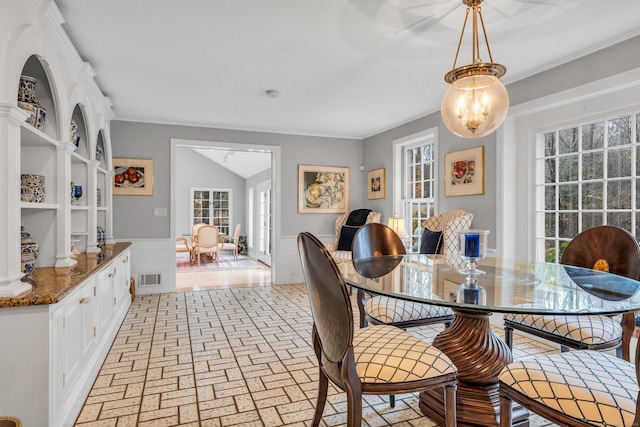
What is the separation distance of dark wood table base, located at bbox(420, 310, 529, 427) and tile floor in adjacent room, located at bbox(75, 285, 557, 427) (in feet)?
0.56

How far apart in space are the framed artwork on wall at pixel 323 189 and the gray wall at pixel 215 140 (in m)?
0.09

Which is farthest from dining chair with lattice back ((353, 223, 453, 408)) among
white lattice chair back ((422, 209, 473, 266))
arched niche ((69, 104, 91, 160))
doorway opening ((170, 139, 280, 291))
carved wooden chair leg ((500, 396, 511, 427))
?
doorway opening ((170, 139, 280, 291))

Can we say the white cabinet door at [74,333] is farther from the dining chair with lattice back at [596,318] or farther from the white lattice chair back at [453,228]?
the white lattice chair back at [453,228]

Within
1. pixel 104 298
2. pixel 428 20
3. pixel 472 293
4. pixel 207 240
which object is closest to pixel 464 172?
pixel 428 20

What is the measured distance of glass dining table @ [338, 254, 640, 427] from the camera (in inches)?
54.7

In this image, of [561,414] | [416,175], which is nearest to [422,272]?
[561,414]

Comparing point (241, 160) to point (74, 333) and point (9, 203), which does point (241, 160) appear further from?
point (9, 203)

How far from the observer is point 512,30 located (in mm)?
2568

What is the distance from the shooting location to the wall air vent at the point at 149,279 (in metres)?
5.13

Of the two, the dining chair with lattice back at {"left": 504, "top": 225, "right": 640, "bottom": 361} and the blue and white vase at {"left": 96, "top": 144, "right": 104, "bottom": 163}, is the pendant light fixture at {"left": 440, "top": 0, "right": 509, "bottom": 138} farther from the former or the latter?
the blue and white vase at {"left": 96, "top": 144, "right": 104, "bottom": 163}

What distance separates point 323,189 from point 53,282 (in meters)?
4.42

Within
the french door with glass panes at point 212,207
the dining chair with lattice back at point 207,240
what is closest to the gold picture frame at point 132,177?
the dining chair with lattice back at point 207,240

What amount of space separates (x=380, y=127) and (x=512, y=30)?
3.03 meters

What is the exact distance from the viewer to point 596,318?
2.04 meters
